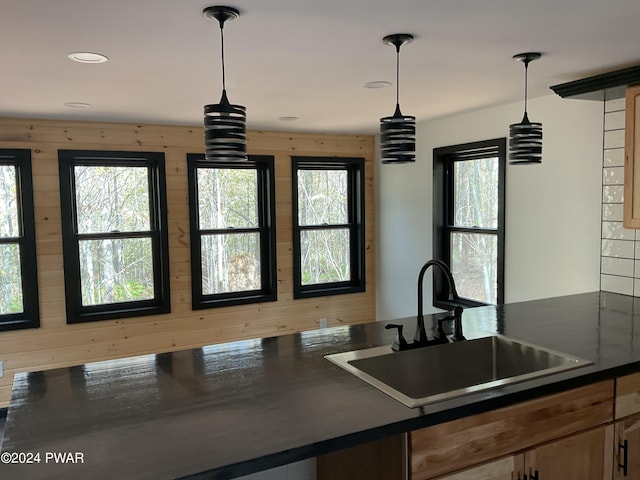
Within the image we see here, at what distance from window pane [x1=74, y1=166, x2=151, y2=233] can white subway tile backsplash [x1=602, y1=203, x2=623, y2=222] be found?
Result: 10.9ft

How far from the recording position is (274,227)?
4.66 m

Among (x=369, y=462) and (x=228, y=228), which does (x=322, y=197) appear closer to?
(x=228, y=228)

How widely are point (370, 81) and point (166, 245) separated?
7.50 feet

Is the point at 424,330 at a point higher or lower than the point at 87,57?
lower

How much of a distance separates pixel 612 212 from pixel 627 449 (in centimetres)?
151

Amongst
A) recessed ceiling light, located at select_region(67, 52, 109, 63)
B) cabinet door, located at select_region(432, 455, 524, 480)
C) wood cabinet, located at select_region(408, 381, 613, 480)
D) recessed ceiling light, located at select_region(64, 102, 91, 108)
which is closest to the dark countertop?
wood cabinet, located at select_region(408, 381, 613, 480)

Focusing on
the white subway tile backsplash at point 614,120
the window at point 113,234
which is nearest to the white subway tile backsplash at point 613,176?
the white subway tile backsplash at point 614,120

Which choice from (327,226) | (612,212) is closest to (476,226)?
(612,212)

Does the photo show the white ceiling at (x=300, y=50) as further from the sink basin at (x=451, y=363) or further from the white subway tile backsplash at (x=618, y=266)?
the sink basin at (x=451, y=363)

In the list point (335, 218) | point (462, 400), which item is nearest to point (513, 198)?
point (335, 218)

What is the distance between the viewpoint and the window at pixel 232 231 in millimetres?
4355

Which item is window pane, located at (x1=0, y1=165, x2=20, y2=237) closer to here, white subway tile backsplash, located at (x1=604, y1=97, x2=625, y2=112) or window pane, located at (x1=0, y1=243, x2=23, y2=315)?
window pane, located at (x1=0, y1=243, x2=23, y2=315)

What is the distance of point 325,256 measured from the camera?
504cm

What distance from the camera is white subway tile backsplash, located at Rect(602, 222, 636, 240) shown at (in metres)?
2.85
